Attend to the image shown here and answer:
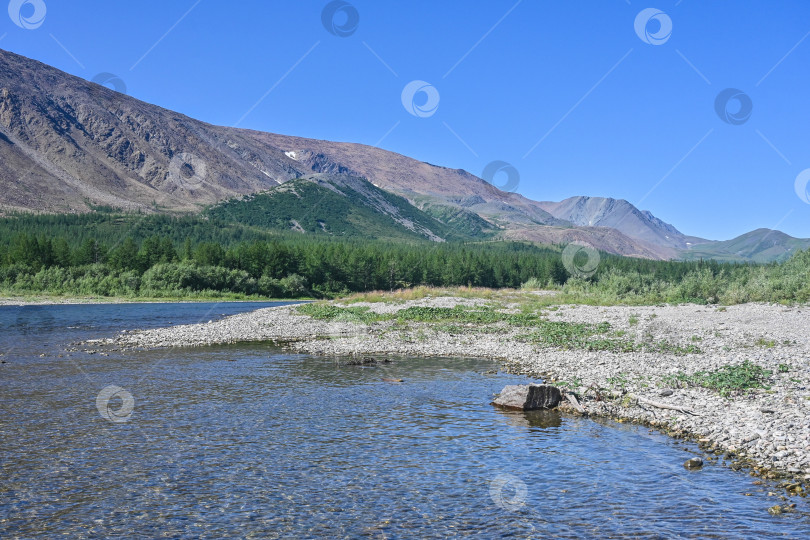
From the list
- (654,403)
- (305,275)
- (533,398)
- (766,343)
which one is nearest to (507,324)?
(766,343)

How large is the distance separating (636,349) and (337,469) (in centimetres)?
2198

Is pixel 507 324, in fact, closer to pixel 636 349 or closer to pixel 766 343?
pixel 636 349

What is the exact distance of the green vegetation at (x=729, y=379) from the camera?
2102 cm

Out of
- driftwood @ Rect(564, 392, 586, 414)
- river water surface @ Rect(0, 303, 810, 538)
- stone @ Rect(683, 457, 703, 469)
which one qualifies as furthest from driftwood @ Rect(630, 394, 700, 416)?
stone @ Rect(683, 457, 703, 469)

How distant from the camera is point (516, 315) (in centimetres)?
5225

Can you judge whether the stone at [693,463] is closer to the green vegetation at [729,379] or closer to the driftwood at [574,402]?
the driftwood at [574,402]

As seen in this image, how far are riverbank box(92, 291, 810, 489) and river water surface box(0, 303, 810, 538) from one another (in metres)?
1.61

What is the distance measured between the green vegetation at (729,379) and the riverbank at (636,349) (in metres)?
0.04

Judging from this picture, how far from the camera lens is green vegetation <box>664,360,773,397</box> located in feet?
68.9

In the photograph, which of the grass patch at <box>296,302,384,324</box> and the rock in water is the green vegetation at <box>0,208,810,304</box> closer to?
the grass patch at <box>296,302,384,324</box>

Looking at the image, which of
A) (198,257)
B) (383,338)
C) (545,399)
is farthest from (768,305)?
(198,257)

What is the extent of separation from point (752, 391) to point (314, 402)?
16.7 metres

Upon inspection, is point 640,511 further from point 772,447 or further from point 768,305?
point 768,305

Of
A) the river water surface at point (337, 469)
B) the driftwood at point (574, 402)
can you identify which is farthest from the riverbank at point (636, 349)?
the river water surface at point (337, 469)
